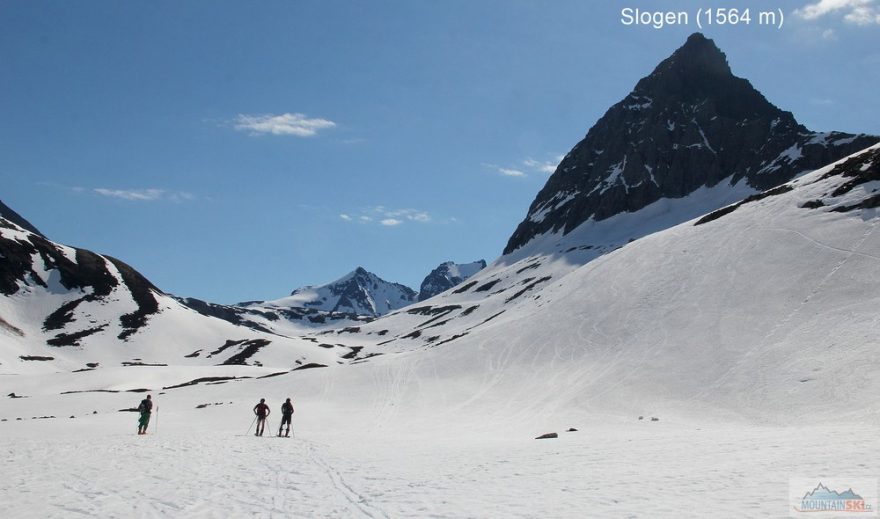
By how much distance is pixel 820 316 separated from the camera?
33.8m

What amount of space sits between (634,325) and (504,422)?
670 inches

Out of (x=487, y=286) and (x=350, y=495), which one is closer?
(x=350, y=495)

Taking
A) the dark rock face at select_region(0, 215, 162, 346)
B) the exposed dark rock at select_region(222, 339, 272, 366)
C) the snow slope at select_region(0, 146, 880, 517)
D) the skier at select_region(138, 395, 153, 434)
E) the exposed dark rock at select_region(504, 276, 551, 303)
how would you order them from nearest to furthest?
the snow slope at select_region(0, 146, 880, 517), the skier at select_region(138, 395, 153, 434), the exposed dark rock at select_region(222, 339, 272, 366), the dark rock face at select_region(0, 215, 162, 346), the exposed dark rock at select_region(504, 276, 551, 303)

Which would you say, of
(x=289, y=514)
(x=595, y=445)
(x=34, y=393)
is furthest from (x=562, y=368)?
(x=34, y=393)

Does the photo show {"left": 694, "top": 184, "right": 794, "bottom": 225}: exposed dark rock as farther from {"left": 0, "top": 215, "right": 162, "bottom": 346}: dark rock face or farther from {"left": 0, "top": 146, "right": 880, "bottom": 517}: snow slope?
{"left": 0, "top": 215, "right": 162, "bottom": 346}: dark rock face

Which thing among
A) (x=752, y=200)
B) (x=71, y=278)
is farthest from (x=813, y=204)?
(x=71, y=278)

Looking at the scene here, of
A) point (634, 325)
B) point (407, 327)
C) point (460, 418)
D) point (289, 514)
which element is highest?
point (407, 327)

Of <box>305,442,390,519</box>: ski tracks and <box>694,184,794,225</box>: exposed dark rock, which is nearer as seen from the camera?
<box>305,442,390,519</box>: ski tracks

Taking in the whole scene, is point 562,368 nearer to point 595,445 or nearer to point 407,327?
point 595,445

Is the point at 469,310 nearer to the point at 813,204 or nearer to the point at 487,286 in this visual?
the point at 487,286

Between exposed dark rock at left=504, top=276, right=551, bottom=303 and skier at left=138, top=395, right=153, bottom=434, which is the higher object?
exposed dark rock at left=504, top=276, right=551, bottom=303

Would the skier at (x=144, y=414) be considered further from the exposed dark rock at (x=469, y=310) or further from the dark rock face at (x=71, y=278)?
the exposed dark rock at (x=469, y=310)

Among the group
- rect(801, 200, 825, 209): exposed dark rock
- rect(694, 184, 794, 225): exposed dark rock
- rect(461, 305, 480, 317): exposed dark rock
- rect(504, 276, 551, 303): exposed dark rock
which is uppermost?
rect(504, 276, 551, 303): exposed dark rock

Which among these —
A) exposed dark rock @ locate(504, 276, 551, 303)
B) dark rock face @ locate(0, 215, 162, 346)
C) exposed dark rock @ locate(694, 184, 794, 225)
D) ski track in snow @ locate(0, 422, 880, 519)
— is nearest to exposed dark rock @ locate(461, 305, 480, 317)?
exposed dark rock @ locate(504, 276, 551, 303)
